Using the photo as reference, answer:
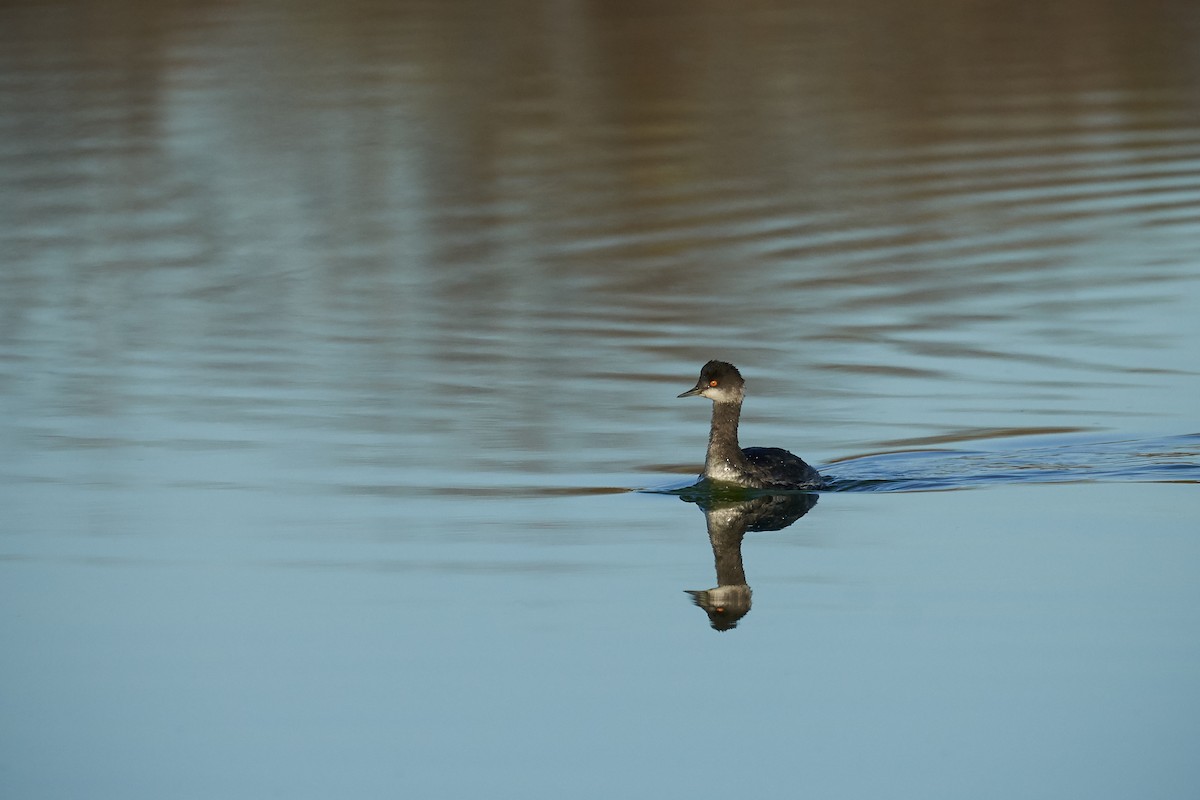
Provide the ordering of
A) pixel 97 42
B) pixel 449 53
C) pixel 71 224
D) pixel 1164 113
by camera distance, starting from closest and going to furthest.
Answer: pixel 71 224 < pixel 1164 113 < pixel 449 53 < pixel 97 42

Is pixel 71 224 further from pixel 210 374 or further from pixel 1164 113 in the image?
pixel 1164 113

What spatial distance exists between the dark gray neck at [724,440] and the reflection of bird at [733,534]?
0.22 m

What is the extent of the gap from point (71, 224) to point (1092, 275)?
9139 mm

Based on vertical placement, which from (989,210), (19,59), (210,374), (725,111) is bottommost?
(210,374)

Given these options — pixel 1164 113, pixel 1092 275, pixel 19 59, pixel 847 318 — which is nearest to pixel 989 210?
pixel 1092 275

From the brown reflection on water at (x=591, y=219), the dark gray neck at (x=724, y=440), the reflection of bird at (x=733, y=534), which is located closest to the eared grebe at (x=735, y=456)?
the dark gray neck at (x=724, y=440)

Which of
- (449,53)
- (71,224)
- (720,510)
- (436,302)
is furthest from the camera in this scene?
(449,53)

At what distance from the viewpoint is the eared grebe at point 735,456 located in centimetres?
1025

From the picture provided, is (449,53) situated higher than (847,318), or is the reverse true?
(449,53)

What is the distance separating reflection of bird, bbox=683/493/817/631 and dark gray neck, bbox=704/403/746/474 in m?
0.22

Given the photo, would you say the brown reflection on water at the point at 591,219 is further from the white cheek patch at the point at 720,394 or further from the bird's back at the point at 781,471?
the bird's back at the point at 781,471

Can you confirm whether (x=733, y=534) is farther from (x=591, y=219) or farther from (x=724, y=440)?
(x=591, y=219)

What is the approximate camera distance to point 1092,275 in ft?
52.8

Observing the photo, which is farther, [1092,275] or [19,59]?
[19,59]
